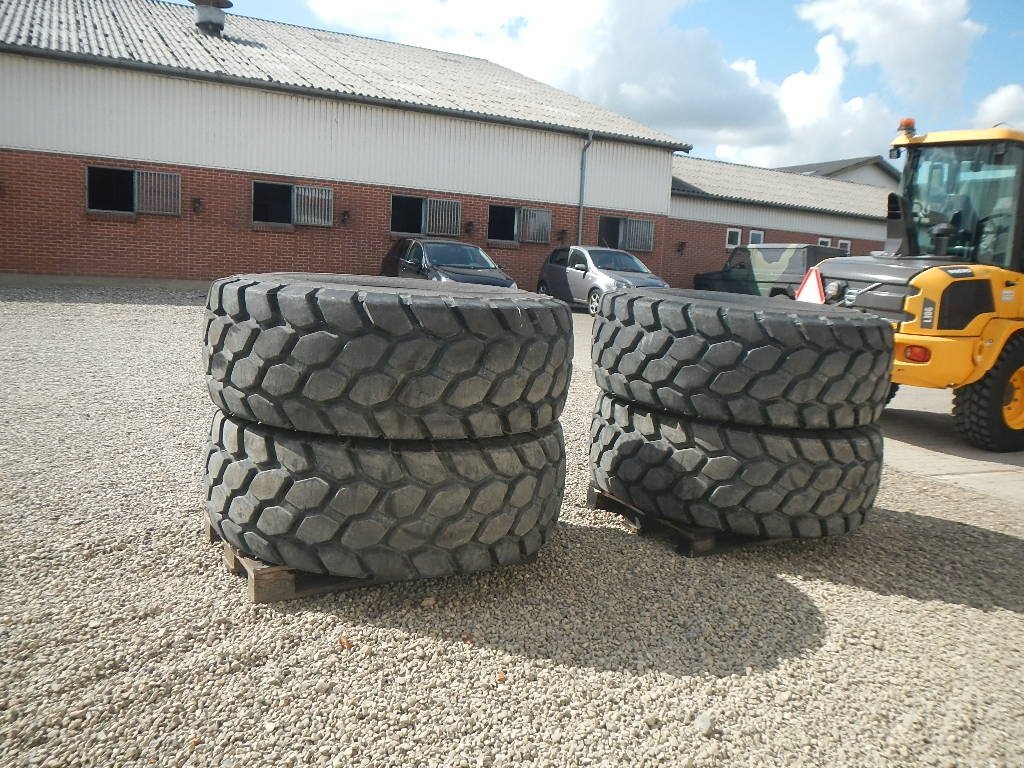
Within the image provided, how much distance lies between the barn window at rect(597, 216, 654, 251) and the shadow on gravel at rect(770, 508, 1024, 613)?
1854 cm

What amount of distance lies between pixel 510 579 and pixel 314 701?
1.08 m

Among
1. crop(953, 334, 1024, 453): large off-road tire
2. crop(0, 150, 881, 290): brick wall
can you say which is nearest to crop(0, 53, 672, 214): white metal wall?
crop(0, 150, 881, 290): brick wall

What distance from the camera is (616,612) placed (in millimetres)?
2930

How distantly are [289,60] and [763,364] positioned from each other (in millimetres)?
19141

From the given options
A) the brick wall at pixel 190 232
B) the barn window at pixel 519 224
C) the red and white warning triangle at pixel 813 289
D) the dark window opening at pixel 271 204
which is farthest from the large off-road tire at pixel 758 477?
the dark window opening at pixel 271 204

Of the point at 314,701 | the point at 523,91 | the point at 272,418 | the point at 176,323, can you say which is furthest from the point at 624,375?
the point at 523,91

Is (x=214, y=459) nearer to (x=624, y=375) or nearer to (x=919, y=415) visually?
(x=624, y=375)

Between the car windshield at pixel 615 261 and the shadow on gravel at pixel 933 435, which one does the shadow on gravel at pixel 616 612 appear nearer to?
the shadow on gravel at pixel 933 435

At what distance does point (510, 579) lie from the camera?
3.15 metres

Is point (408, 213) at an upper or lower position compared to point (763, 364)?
upper

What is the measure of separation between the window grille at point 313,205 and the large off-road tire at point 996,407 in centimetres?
1459

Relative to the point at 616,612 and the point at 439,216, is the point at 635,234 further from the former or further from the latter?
the point at 616,612

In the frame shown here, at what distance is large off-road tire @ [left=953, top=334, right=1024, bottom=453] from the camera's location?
6727mm

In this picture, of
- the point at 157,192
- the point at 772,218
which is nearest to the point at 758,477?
the point at 157,192
